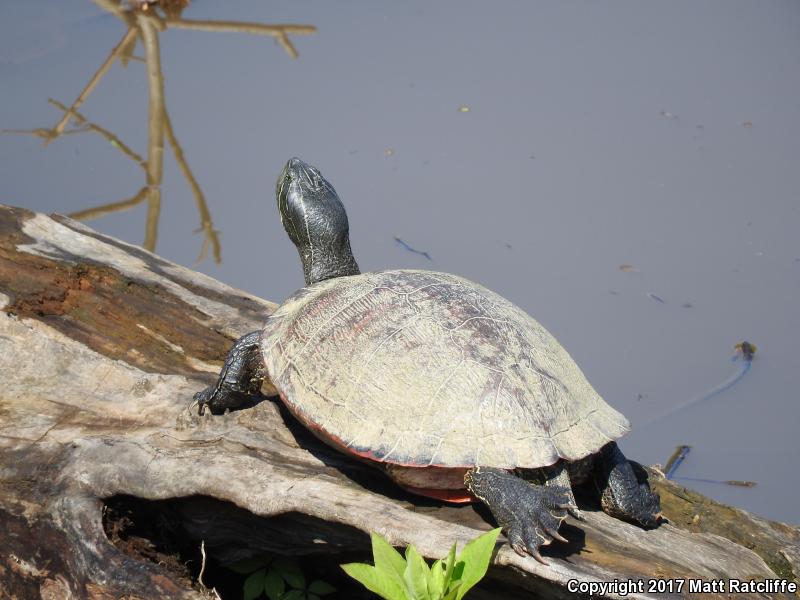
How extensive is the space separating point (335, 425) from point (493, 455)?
0.49 metres

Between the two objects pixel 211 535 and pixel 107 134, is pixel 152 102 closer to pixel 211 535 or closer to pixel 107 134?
pixel 107 134

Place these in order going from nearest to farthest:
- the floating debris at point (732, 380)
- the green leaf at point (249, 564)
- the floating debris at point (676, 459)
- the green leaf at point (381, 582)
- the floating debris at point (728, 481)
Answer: the green leaf at point (381, 582)
the green leaf at point (249, 564)
the floating debris at point (728, 481)
the floating debris at point (676, 459)
the floating debris at point (732, 380)

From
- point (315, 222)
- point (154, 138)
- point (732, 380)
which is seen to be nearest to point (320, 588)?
point (315, 222)

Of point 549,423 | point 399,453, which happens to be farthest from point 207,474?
point 549,423

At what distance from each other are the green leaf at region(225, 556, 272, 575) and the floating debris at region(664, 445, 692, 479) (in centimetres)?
214

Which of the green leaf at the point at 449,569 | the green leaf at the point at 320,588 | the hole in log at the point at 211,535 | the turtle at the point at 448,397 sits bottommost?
the green leaf at the point at 320,588

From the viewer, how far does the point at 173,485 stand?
89.8 inches

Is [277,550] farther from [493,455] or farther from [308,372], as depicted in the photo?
[493,455]

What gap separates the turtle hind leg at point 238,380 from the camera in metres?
2.69

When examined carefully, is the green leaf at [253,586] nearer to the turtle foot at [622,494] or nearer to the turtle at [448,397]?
the turtle at [448,397]

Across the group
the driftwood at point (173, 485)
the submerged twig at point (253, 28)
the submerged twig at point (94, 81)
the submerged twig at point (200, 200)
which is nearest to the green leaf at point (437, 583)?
the driftwood at point (173, 485)

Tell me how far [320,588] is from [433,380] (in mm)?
816

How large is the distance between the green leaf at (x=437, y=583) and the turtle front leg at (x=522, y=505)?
0.29 m

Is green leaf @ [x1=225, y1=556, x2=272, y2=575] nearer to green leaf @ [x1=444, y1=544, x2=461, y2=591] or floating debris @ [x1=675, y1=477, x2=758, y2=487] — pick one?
green leaf @ [x1=444, y1=544, x2=461, y2=591]
